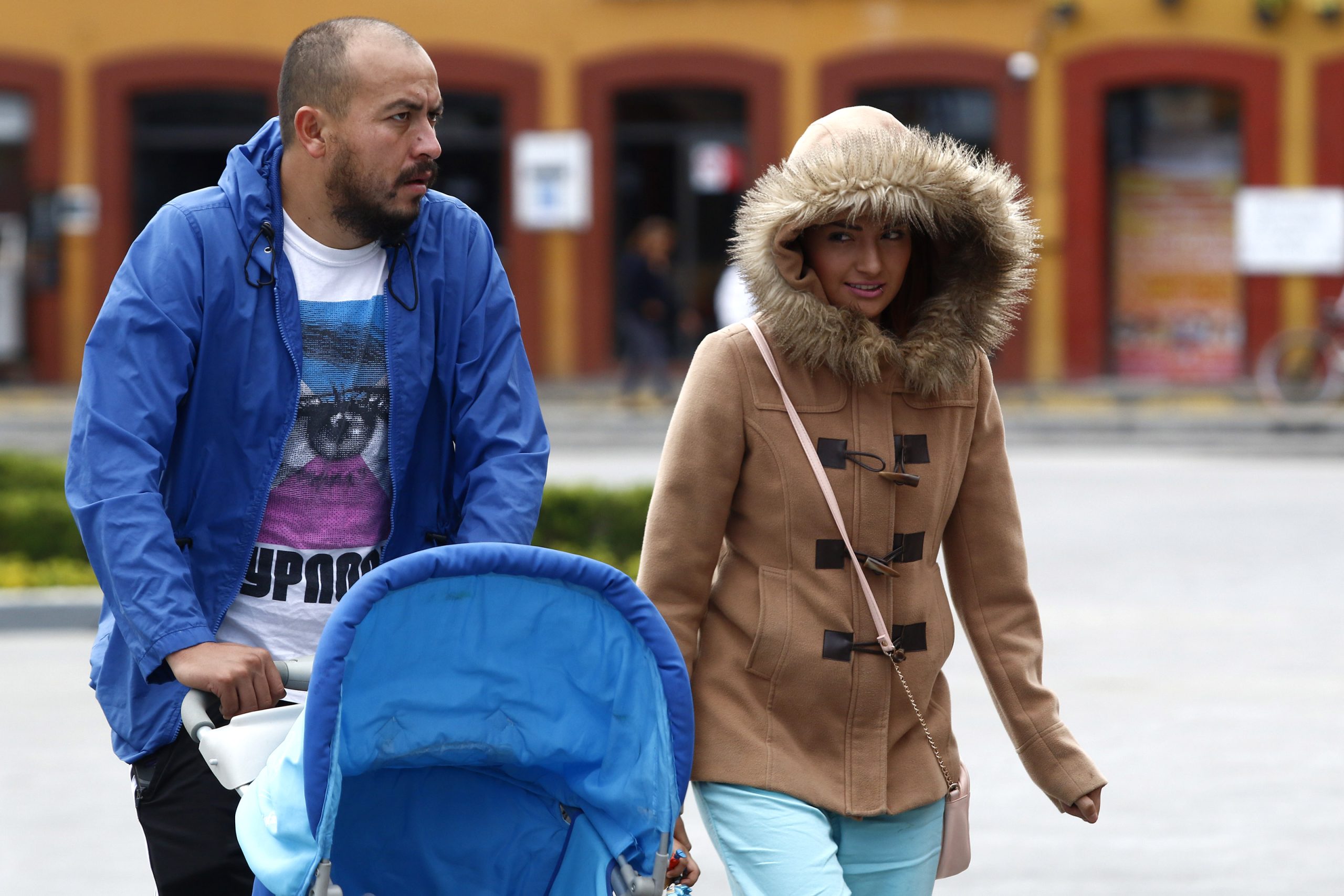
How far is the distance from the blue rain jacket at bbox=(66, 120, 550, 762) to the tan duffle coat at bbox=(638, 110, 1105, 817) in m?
0.30

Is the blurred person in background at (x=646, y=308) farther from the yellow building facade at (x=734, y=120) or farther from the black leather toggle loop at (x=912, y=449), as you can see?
the black leather toggle loop at (x=912, y=449)

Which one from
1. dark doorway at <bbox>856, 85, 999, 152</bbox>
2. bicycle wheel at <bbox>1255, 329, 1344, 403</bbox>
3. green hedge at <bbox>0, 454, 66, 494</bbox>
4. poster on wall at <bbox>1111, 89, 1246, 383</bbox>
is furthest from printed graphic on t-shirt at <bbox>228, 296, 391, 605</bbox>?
poster on wall at <bbox>1111, 89, 1246, 383</bbox>

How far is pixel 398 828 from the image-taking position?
2766mm

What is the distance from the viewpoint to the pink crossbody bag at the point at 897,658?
10.1 ft

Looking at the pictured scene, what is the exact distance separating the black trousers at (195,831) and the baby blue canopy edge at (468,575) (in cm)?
62

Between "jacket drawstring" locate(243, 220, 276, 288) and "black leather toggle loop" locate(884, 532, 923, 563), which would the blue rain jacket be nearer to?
"jacket drawstring" locate(243, 220, 276, 288)

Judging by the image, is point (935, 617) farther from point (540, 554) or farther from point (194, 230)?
point (194, 230)

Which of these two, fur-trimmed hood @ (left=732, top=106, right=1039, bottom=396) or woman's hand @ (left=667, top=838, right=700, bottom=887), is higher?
fur-trimmed hood @ (left=732, top=106, right=1039, bottom=396)

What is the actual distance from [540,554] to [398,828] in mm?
508

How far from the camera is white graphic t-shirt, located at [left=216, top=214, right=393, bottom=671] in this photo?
9.80 ft

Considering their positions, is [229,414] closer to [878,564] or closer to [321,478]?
[321,478]

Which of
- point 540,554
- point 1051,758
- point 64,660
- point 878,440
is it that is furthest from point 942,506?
point 64,660

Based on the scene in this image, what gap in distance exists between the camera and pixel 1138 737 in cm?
687

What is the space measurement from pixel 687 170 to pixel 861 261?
775 inches
